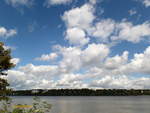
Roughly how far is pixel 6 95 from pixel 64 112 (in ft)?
168

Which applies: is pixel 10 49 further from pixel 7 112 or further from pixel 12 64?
pixel 7 112

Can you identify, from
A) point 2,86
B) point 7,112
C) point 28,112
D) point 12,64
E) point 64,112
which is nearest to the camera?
point 28,112

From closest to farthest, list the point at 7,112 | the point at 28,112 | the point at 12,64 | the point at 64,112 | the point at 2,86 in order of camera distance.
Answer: the point at 28,112 < the point at 7,112 < the point at 2,86 < the point at 12,64 < the point at 64,112

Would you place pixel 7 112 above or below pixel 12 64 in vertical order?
below

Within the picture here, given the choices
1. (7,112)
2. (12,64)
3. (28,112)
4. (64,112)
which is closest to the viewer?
(28,112)

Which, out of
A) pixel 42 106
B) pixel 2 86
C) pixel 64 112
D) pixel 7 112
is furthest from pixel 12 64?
pixel 64 112

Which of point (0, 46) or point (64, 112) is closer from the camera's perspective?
point (0, 46)

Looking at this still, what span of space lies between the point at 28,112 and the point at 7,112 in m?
2.28

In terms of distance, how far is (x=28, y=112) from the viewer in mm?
15914

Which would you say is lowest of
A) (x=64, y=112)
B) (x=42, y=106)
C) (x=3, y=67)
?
(x=64, y=112)

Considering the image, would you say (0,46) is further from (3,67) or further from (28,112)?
(28,112)

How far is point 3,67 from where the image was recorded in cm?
2700

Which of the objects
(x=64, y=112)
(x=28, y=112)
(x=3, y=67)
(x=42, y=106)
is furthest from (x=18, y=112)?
(x=64, y=112)

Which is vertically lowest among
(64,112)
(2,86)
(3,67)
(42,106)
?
(64,112)
